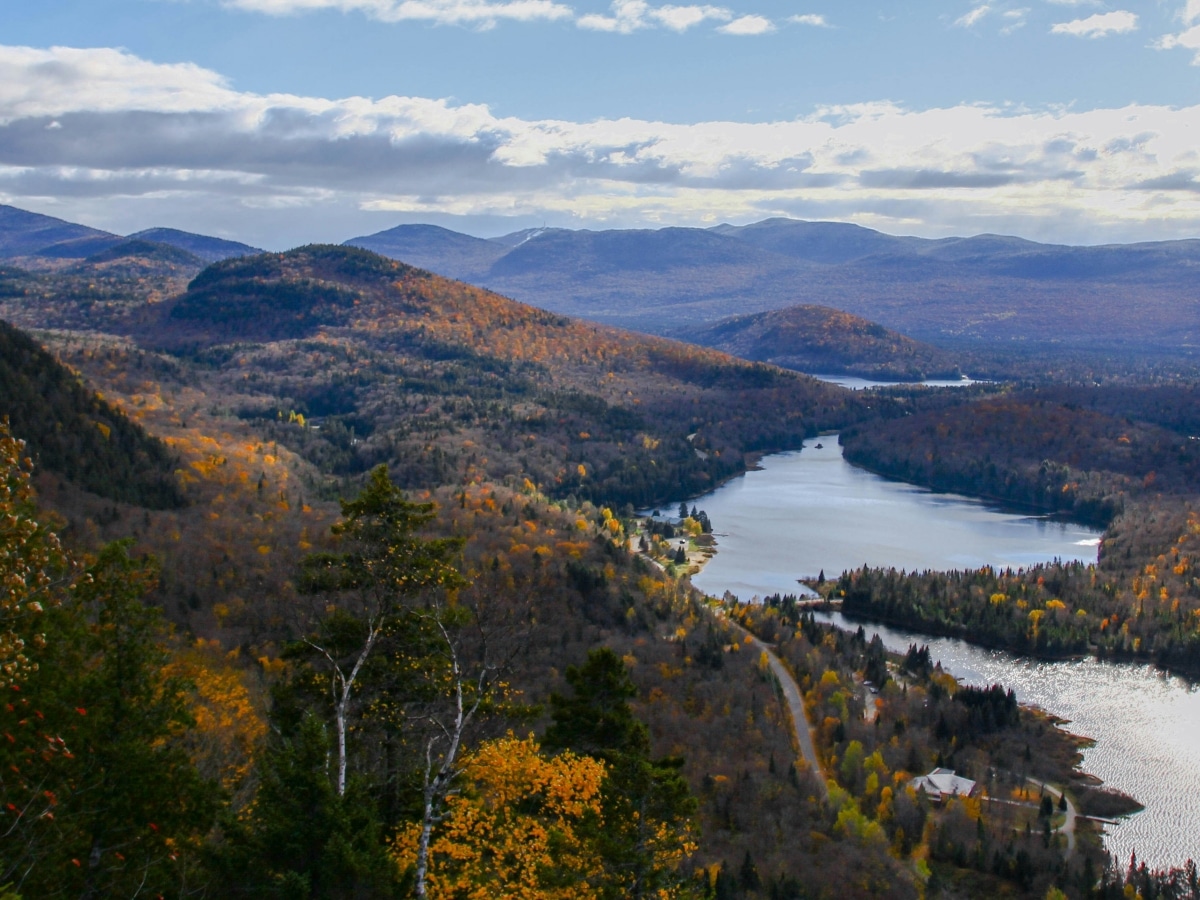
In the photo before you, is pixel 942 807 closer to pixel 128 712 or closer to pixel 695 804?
pixel 695 804

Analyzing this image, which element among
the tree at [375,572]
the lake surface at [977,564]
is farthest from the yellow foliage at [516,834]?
the lake surface at [977,564]

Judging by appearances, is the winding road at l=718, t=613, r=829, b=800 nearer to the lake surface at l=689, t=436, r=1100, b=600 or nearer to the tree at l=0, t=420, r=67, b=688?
the lake surface at l=689, t=436, r=1100, b=600

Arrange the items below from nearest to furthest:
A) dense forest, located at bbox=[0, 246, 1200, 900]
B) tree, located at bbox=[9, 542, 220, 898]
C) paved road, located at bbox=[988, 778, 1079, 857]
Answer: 1. tree, located at bbox=[9, 542, 220, 898]
2. dense forest, located at bbox=[0, 246, 1200, 900]
3. paved road, located at bbox=[988, 778, 1079, 857]

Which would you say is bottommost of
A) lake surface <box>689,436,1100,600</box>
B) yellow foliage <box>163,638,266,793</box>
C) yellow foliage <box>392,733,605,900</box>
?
lake surface <box>689,436,1100,600</box>

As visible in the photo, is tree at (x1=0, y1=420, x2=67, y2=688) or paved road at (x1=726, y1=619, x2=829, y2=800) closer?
tree at (x1=0, y1=420, x2=67, y2=688)

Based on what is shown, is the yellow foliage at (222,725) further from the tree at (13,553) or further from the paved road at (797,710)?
the paved road at (797,710)

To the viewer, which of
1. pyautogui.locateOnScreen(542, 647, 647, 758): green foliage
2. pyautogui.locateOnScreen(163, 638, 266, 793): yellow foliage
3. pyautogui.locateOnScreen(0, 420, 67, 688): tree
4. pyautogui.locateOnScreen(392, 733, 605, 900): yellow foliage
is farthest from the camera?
pyautogui.locateOnScreen(163, 638, 266, 793): yellow foliage

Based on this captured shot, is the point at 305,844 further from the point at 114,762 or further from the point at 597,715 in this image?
the point at 597,715

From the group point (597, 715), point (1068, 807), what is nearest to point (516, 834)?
point (597, 715)

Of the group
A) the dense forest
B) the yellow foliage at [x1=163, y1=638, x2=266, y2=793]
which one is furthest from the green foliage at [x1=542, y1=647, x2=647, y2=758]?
the yellow foliage at [x1=163, y1=638, x2=266, y2=793]
